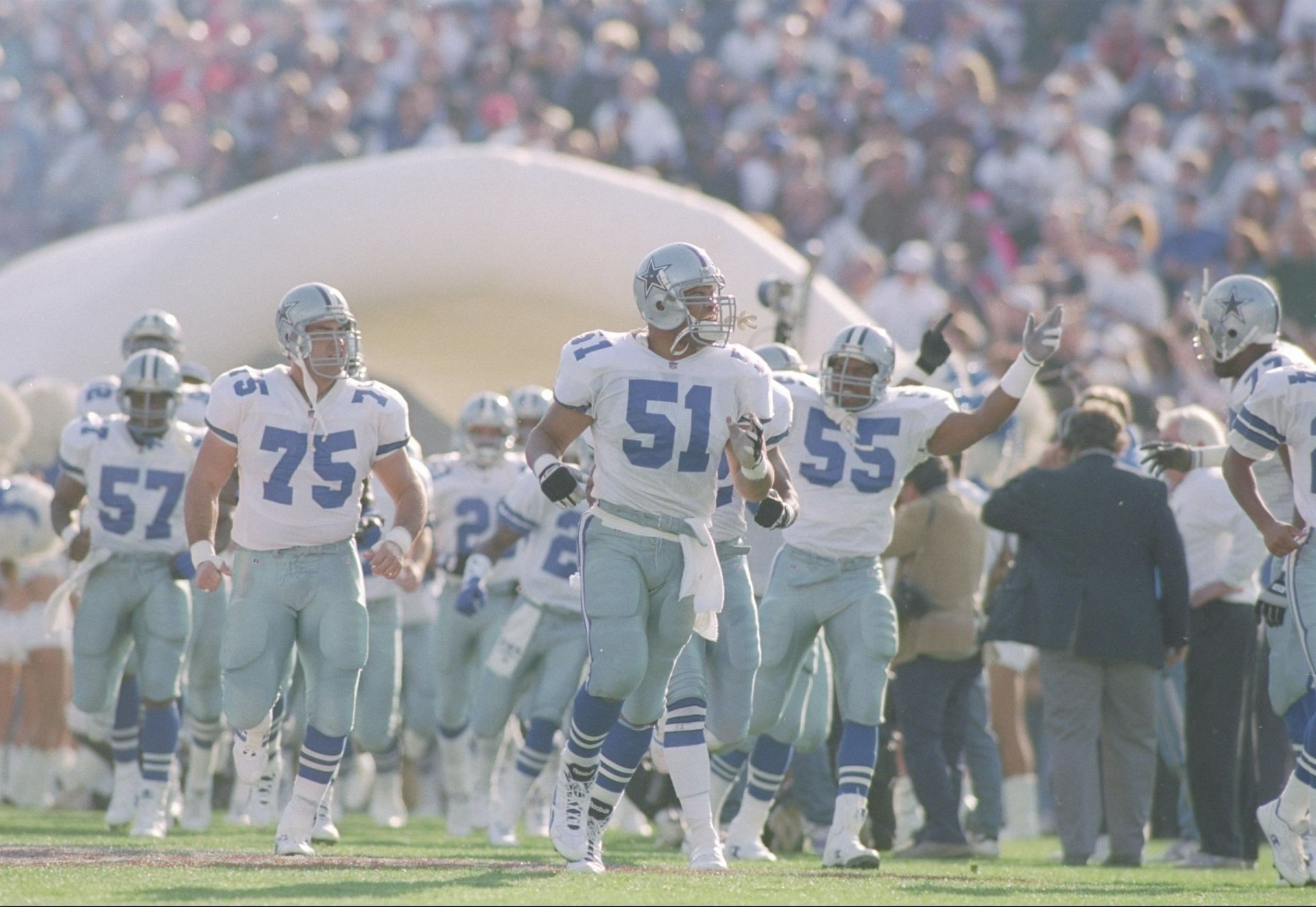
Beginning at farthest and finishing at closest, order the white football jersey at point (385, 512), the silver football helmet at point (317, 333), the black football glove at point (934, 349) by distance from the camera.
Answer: the white football jersey at point (385, 512) → the black football glove at point (934, 349) → the silver football helmet at point (317, 333)

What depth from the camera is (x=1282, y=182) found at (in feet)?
46.5

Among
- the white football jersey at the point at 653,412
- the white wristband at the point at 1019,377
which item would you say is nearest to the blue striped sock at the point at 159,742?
the white football jersey at the point at 653,412

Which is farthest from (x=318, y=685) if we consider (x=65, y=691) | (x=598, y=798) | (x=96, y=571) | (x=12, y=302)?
(x=12, y=302)

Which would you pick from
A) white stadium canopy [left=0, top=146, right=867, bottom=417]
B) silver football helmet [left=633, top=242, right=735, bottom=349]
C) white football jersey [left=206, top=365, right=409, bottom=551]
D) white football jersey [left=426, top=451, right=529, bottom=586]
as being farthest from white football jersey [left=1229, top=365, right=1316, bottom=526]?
white stadium canopy [left=0, top=146, right=867, bottom=417]

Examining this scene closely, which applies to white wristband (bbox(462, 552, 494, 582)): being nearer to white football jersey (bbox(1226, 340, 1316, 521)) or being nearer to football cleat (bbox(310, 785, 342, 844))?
football cleat (bbox(310, 785, 342, 844))

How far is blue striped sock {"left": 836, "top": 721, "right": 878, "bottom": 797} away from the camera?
22.1 feet

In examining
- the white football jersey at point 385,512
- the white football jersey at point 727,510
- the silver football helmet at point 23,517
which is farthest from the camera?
the silver football helmet at point 23,517

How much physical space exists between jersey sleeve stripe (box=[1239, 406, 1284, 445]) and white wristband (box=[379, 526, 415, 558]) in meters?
2.63

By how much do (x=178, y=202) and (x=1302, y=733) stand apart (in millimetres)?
11897

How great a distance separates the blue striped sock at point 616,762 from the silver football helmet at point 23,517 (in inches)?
190

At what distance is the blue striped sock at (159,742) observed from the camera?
8.34 meters

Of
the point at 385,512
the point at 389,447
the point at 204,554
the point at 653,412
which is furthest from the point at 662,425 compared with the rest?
the point at 385,512

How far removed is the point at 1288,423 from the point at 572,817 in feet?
8.19

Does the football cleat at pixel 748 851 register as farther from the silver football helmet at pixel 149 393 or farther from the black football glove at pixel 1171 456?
the silver football helmet at pixel 149 393
